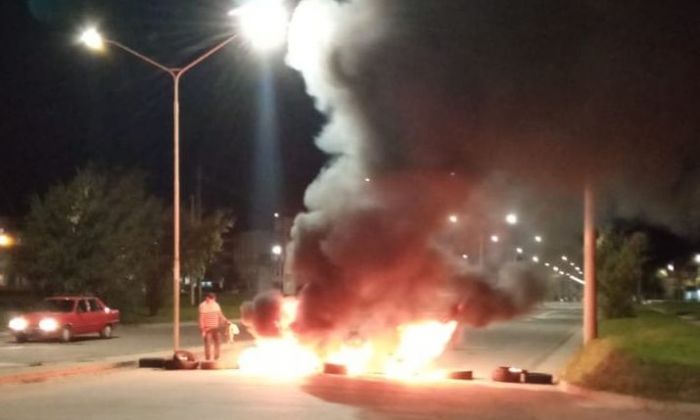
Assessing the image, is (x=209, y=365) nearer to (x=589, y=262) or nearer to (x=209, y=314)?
(x=209, y=314)

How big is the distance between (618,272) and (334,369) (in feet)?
86.7

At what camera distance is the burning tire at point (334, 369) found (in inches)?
843

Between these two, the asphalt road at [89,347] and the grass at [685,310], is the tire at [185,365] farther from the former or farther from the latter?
the grass at [685,310]

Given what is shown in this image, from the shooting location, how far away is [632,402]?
17109mm

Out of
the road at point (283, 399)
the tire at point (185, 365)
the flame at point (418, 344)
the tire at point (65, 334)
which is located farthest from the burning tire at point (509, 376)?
the tire at point (65, 334)

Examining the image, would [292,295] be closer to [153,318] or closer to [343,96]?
[343,96]

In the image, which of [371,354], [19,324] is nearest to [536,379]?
[371,354]

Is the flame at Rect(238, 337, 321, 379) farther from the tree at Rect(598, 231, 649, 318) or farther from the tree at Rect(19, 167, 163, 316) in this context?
the tree at Rect(598, 231, 649, 318)

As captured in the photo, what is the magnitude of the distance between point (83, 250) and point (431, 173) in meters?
26.9

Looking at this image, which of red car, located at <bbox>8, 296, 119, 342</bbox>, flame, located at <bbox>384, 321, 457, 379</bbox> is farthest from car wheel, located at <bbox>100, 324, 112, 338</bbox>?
flame, located at <bbox>384, 321, 457, 379</bbox>

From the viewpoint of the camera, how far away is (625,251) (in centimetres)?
4544

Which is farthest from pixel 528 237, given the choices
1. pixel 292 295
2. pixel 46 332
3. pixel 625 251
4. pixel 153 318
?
pixel 153 318

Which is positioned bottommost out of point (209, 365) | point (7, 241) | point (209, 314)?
point (209, 365)

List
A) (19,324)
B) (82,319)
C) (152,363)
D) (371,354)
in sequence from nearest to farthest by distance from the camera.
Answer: (371,354)
(152,363)
(19,324)
(82,319)
